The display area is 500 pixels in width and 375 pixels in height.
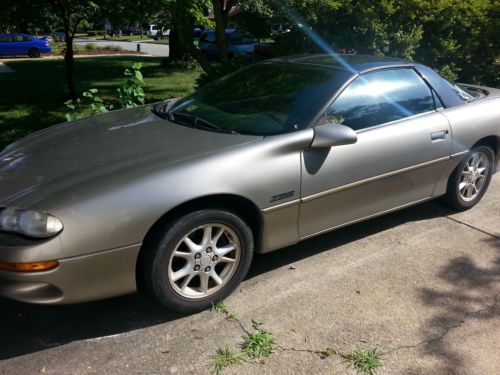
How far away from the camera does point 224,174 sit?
111 inches

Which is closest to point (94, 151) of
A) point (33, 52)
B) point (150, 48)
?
point (33, 52)

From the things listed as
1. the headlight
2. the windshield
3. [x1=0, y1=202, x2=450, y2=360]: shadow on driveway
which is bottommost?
[x1=0, y1=202, x2=450, y2=360]: shadow on driveway

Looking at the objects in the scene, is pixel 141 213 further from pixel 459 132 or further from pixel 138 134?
pixel 459 132

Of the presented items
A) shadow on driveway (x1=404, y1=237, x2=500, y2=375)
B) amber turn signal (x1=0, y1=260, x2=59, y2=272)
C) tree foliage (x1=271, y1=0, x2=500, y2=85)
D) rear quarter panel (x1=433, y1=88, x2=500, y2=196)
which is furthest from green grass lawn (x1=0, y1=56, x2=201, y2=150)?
shadow on driveway (x1=404, y1=237, x2=500, y2=375)

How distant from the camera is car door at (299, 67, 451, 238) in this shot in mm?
3236

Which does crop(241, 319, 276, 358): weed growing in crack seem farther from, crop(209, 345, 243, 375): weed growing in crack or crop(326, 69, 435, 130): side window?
crop(326, 69, 435, 130): side window

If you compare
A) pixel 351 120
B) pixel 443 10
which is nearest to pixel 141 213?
pixel 351 120

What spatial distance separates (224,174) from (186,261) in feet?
1.80

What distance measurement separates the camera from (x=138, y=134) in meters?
3.30

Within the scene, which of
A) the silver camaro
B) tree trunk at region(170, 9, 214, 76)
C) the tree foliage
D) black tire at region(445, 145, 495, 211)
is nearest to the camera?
the silver camaro

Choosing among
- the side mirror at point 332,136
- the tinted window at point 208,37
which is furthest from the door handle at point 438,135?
the tinted window at point 208,37

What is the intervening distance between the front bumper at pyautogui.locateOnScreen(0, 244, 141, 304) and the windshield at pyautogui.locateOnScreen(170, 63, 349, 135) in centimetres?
115

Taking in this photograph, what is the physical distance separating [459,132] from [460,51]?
468cm

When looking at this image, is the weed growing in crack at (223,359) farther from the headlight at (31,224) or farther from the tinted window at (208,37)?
the tinted window at (208,37)
